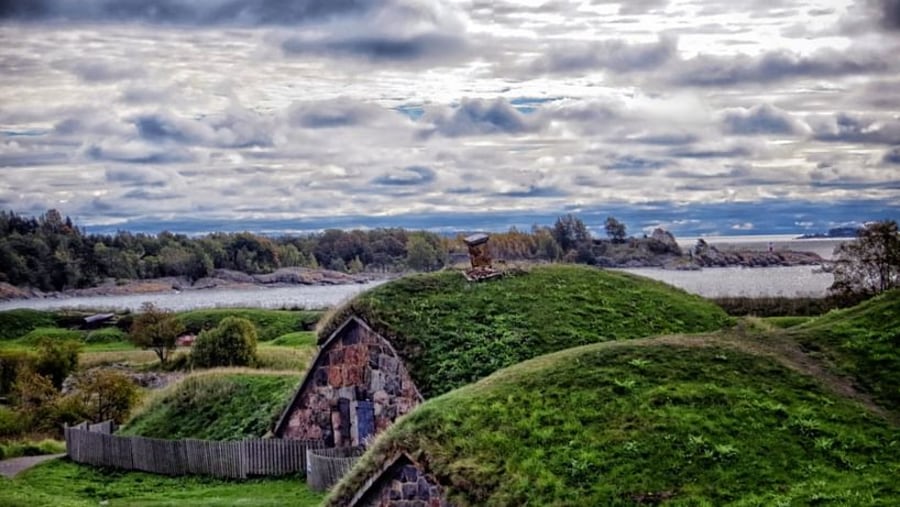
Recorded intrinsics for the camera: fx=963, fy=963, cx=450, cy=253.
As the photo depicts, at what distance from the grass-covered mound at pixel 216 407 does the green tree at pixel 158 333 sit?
23.4 m

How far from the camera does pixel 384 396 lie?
30.5 metres

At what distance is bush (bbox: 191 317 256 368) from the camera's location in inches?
1982

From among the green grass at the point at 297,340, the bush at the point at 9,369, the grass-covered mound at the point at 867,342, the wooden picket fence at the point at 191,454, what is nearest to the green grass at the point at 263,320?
the green grass at the point at 297,340

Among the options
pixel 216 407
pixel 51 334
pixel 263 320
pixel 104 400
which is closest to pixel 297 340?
pixel 263 320

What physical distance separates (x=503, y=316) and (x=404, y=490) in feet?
49.6

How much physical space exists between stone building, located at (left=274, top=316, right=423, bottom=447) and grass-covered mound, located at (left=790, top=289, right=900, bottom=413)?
451 inches

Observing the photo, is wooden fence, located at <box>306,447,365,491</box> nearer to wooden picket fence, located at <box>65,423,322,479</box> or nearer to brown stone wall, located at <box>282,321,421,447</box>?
brown stone wall, located at <box>282,321,421,447</box>

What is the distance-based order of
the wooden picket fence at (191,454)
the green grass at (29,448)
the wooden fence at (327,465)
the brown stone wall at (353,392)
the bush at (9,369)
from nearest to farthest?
the wooden fence at (327,465), the brown stone wall at (353,392), the wooden picket fence at (191,454), the green grass at (29,448), the bush at (9,369)

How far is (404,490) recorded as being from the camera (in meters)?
18.5

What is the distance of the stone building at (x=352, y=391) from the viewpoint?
99.2ft

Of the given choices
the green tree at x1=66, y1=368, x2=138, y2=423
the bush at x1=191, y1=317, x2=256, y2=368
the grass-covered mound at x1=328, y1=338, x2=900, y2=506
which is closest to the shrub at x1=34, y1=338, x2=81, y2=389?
the bush at x1=191, y1=317, x2=256, y2=368

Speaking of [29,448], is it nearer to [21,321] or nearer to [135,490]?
[135,490]

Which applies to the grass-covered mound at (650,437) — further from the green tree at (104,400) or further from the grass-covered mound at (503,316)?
the green tree at (104,400)

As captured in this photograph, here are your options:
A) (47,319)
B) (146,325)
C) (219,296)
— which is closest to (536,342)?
(146,325)
